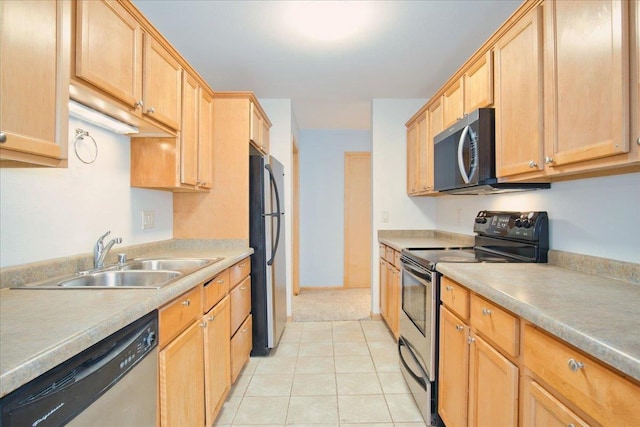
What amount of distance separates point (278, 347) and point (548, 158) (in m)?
2.38

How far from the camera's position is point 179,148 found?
76.0 inches

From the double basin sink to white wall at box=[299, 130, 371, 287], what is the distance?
2905 millimetres

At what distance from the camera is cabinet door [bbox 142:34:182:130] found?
1.53 meters

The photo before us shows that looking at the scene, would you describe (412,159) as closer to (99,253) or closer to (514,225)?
(514,225)

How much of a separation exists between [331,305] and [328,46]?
9.53 feet

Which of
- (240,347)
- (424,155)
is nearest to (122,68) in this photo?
(240,347)

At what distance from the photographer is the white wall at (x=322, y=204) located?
4727 millimetres

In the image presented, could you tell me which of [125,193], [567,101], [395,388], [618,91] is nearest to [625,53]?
[618,91]

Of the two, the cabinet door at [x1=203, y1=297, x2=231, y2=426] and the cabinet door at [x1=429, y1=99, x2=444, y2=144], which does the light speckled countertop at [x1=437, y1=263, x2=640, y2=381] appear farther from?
the cabinet door at [x1=429, y1=99, x2=444, y2=144]

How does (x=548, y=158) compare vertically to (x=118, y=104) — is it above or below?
below

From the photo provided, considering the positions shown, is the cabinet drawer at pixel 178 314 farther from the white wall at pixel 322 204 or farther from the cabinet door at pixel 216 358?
the white wall at pixel 322 204

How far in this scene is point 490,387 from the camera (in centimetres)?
116

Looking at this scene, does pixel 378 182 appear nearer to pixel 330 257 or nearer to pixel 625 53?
pixel 330 257

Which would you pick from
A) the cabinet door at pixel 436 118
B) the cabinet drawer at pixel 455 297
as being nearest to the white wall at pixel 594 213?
the cabinet drawer at pixel 455 297
